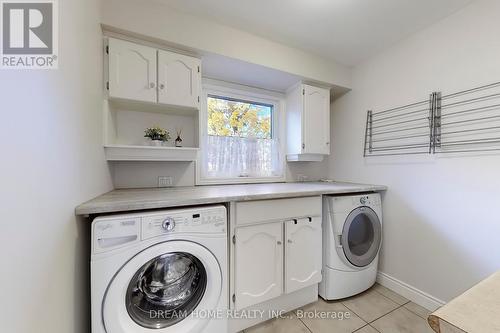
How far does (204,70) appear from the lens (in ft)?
6.16

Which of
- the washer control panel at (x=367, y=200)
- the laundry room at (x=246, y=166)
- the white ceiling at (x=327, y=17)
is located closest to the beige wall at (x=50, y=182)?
the laundry room at (x=246, y=166)

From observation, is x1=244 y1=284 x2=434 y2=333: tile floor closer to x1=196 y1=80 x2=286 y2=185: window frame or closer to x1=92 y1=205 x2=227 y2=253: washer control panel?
x1=92 y1=205 x2=227 y2=253: washer control panel

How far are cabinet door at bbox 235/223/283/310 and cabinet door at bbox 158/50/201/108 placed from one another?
1.07m

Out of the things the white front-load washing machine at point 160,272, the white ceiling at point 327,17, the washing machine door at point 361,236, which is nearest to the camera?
the white front-load washing machine at point 160,272

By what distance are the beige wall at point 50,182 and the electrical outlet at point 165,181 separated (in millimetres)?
631

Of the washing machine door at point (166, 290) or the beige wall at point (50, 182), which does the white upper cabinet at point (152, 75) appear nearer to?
the beige wall at point (50, 182)

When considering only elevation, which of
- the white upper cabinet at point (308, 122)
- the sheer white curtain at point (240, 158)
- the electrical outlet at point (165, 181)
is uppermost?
the white upper cabinet at point (308, 122)

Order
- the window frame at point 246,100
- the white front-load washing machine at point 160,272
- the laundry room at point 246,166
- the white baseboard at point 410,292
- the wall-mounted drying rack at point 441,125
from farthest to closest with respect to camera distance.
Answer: the window frame at point 246,100 → the white baseboard at point 410,292 → the wall-mounted drying rack at point 441,125 → the white front-load washing machine at point 160,272 → the laundry room at point 246,166

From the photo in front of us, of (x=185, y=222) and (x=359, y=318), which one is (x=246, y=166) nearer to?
(x=185, y=222)

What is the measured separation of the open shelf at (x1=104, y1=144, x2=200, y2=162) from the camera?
140 centimetres

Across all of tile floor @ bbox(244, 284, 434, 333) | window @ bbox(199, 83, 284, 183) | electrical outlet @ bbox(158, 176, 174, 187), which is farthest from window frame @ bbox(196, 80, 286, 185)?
tile floor @ bbox(244, 284, 434, 333)

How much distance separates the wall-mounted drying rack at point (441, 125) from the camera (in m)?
1.32

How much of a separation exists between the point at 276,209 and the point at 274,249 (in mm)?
293

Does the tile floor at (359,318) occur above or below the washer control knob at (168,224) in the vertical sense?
below
